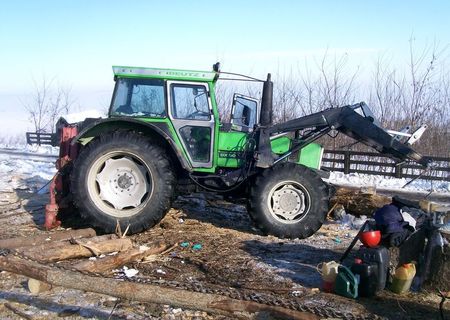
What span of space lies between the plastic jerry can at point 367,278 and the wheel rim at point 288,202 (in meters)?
2.49

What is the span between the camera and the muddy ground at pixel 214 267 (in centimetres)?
462

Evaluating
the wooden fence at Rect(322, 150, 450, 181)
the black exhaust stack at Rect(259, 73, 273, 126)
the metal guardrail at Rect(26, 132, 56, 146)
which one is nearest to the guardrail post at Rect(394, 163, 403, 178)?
the wooden fence at Rect(322, 150, 450, 181)

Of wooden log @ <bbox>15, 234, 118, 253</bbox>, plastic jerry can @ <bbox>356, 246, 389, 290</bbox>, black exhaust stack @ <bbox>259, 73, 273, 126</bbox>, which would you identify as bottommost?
wooden log @ <bbox>15, 234, 118, 253</bbox>

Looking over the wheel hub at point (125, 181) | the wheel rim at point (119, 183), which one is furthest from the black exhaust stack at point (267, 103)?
the wheel hub at point (125, 181)

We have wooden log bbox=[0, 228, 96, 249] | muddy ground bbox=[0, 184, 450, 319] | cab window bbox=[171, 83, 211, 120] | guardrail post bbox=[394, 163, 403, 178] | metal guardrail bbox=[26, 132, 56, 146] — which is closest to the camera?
muddy ground bbox=[0, 184, 450, 319]

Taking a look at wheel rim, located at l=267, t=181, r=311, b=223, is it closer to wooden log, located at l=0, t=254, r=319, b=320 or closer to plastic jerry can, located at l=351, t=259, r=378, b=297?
plastic jerry can, located at l=351, t=259, r=378, b=297

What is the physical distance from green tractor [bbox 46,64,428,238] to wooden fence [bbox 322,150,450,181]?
25.6 ft

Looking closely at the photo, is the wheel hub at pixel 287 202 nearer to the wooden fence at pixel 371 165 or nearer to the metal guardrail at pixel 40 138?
the wooden fence at pixel 371 165

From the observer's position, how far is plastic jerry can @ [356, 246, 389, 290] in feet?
16.3

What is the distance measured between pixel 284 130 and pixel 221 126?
983mm

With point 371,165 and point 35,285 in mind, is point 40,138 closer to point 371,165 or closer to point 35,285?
point 371,165

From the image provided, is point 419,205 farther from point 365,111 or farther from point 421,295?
point 365,111

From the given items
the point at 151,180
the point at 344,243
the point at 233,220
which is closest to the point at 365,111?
the point at 344,243

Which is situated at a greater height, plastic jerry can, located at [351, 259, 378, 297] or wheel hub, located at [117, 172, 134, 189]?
wheel hub, located at [117, 172, 134, 189]
